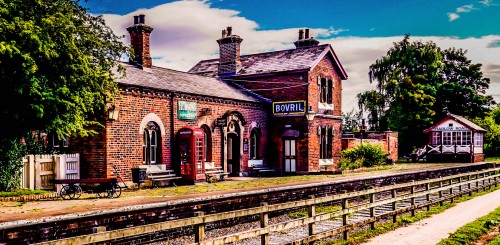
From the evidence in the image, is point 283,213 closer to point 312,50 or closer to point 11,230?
point 11,230

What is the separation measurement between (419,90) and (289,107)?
2407cm

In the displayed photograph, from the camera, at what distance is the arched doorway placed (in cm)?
2527

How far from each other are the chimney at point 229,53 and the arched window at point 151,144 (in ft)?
33.8

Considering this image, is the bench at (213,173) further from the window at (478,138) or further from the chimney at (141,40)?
the window at (478,138)

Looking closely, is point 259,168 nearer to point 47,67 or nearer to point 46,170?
point 46,170

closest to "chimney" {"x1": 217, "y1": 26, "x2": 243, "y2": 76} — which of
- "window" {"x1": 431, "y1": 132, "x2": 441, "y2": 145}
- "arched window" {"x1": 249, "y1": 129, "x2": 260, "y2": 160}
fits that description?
"arched window" {"x1": 249, "y1": 129, "x2": 260, "y2": 160}

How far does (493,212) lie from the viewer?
47.1 ft

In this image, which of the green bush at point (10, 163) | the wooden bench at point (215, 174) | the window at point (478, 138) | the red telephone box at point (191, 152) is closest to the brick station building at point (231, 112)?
the red telephone box at point (191, 152)

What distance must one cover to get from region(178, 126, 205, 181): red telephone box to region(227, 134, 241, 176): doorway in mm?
3992

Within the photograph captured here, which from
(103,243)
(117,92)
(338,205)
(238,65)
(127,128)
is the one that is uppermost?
(238,65)

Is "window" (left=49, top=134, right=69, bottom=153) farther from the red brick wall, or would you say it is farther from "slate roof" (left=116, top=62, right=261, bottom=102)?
"slate roof" (left=116, top=62, right=261, bottom=102)

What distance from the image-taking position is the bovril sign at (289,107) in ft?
88.7

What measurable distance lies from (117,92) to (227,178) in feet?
26.8

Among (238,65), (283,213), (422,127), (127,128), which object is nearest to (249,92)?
(238,65)
